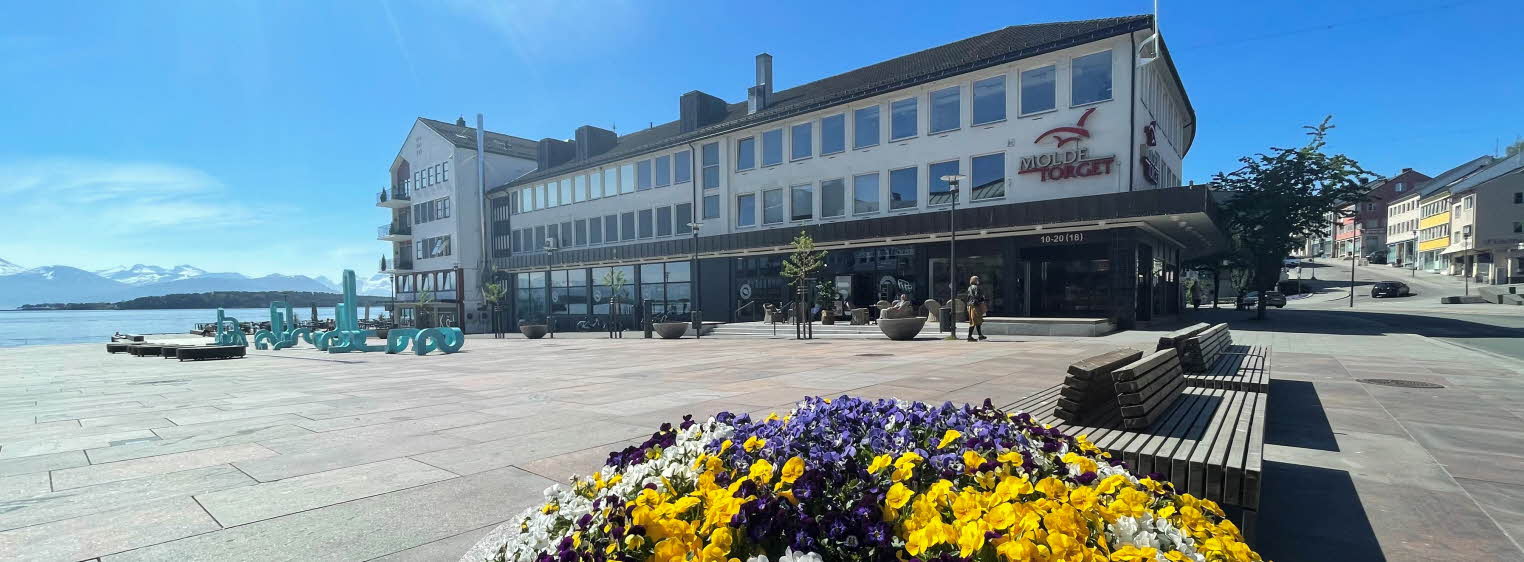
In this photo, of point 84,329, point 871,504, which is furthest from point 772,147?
point 84,329

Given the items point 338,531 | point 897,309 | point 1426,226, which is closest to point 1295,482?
point 338,531

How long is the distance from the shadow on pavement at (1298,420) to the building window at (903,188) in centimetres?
1964

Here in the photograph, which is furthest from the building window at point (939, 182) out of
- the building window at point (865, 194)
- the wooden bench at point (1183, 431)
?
the wooden bench at point (1183, 431)

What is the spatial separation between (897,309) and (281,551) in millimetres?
16989

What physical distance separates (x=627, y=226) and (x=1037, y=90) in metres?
25.6

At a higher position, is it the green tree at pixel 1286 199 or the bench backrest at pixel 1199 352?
the green tree at pixel 1286 199

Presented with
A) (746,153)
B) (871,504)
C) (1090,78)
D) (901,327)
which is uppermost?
(1090,78)

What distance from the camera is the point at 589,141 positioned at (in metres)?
48.0

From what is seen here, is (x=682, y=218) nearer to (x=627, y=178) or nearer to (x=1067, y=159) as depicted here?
(x=627, y=178)

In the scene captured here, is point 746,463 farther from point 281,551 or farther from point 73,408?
point 73,408

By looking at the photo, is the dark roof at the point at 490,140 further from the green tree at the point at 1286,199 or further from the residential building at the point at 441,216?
the green tree at the point at 1286,199

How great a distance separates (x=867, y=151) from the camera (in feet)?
94.2

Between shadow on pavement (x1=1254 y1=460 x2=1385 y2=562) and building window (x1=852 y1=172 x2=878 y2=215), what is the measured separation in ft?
81.1

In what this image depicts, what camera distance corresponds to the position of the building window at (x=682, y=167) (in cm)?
3659
